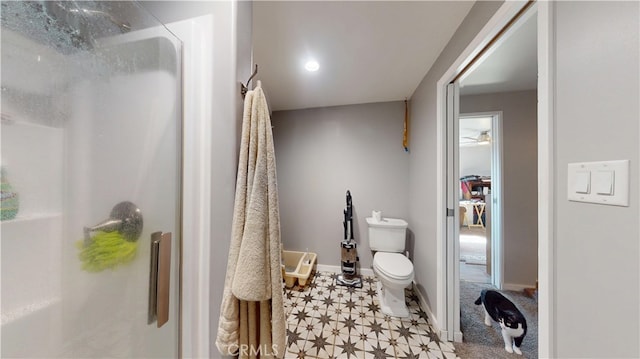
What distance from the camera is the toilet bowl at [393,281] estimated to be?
1.60 metres

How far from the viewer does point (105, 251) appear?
23.2 inches

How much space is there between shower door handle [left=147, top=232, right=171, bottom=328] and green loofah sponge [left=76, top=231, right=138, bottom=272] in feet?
0.23

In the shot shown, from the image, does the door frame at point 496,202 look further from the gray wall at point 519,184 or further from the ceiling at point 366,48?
the ceiling at point 366,48

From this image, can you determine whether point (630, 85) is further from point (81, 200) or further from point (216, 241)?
point (81, 200)

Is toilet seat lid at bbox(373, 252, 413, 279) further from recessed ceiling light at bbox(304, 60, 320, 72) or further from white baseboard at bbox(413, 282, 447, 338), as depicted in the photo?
recessed ceiling light at bbox(304, 60, 320, 72)

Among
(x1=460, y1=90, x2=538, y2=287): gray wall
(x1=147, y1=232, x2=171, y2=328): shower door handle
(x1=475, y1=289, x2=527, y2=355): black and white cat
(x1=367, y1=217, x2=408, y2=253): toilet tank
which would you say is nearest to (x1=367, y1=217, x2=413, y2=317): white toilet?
(x1=367, y1=217, x2=408, y2=253): toilet tank

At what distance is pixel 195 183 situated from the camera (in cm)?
69

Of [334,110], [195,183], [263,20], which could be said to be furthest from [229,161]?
[334,110]

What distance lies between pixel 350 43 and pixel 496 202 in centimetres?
226

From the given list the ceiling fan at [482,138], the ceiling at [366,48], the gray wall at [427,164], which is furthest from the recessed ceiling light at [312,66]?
the ceiling fan at [482,138]

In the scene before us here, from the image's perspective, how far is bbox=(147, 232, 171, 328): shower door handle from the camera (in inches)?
24.9

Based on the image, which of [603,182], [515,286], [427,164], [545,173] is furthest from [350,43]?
[515,286]

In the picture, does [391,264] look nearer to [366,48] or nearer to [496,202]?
[496,202]

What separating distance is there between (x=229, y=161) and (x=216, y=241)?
286 millimetres
